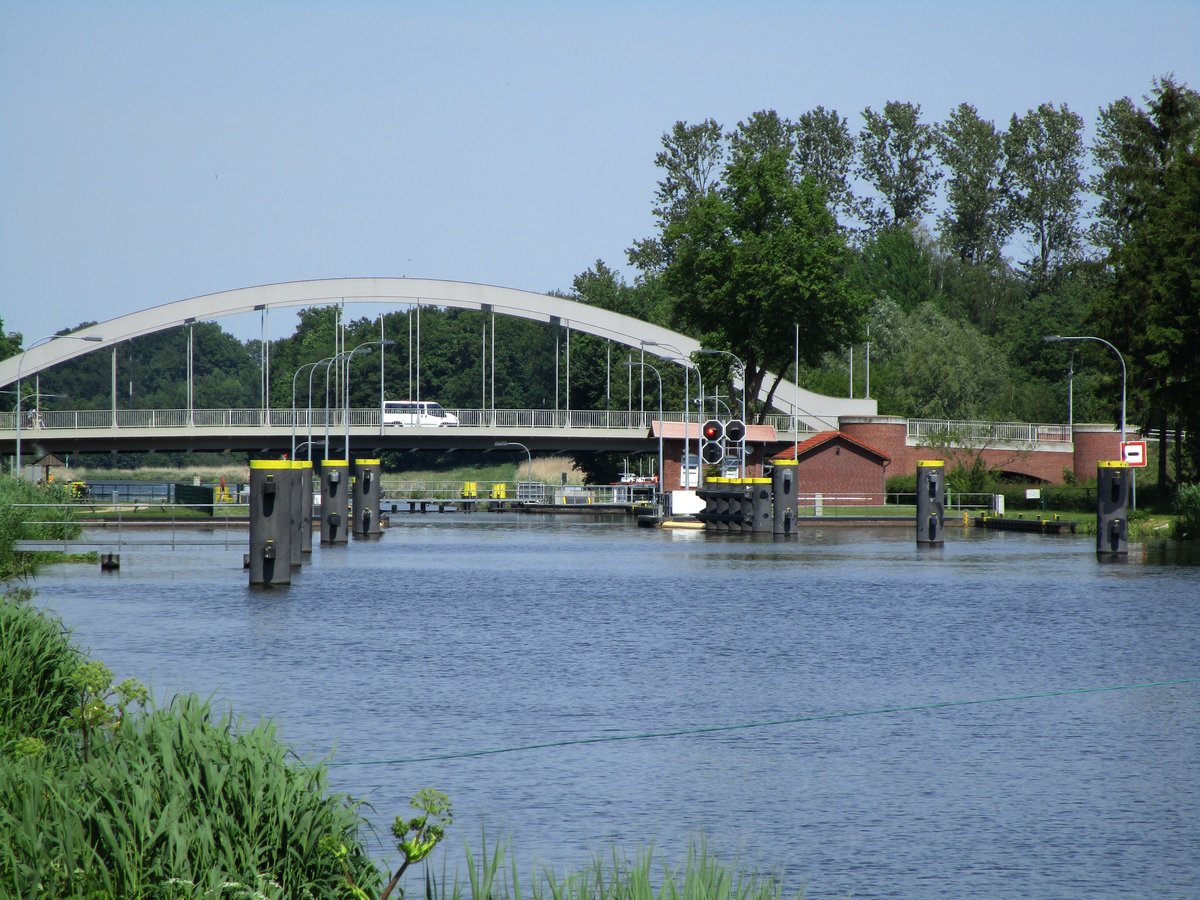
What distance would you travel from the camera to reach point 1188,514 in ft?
164

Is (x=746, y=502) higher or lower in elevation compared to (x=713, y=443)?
lower

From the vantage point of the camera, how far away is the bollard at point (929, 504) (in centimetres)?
5428

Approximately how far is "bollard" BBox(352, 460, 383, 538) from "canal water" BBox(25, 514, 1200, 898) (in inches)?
998

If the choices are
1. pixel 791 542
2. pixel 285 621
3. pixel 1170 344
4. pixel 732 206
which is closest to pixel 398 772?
pixel 285 621

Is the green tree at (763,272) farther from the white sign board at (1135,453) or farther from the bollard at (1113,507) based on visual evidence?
the bollard at (1113,507)

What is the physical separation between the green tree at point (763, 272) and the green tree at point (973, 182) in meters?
35.4

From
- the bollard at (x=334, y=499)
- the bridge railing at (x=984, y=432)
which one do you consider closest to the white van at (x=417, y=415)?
the bridge railing at (x=984, y=432)

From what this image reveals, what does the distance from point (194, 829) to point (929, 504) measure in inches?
1919

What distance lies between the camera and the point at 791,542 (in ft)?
181

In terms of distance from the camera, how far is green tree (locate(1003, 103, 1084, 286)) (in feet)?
381

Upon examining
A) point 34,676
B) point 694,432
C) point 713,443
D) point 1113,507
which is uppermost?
point 694,432

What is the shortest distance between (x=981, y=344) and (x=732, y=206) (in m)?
Result: 28.8

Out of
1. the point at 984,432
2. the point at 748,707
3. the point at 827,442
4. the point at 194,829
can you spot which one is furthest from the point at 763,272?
the point at 194,829

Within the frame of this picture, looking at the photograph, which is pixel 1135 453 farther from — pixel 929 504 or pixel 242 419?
pixel 242 419
